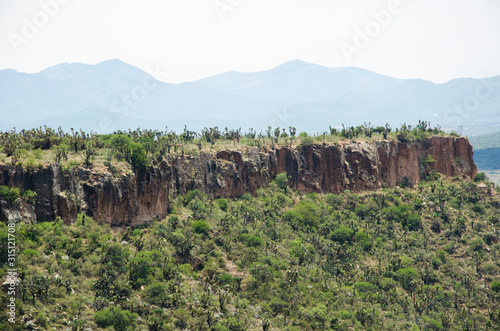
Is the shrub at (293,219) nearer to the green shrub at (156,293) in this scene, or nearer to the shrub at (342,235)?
the shrub at (342,235)

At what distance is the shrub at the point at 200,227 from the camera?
234ft

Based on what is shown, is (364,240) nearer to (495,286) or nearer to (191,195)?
(495,286)

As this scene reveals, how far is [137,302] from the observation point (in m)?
53.5

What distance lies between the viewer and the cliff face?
59.1 meters

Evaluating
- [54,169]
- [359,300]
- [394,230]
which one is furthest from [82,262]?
[394,230]

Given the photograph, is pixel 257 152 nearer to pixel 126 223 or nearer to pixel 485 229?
pixel 126 223

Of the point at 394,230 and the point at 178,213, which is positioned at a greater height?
the point at 178,213

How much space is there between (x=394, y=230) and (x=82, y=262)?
5710 cm

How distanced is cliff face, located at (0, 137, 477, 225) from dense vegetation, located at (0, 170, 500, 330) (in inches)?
94.0

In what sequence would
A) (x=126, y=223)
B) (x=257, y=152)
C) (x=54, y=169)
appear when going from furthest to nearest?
1. (x=257, y=152)
2. (x=126, y=223)
3. (x=54, y=169)

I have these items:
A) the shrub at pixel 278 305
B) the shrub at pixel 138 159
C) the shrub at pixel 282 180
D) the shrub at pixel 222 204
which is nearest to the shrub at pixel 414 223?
the shrub at pixel 282 180

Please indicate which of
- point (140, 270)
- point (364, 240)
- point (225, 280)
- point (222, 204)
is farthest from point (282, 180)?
point (140, 270)

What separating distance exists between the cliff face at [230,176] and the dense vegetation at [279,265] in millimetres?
2388

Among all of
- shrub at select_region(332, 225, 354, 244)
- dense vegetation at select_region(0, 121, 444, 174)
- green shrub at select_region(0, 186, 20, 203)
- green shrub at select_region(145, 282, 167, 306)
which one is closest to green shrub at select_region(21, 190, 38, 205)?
green shrub at select_region(0, 186, 20, 203)
